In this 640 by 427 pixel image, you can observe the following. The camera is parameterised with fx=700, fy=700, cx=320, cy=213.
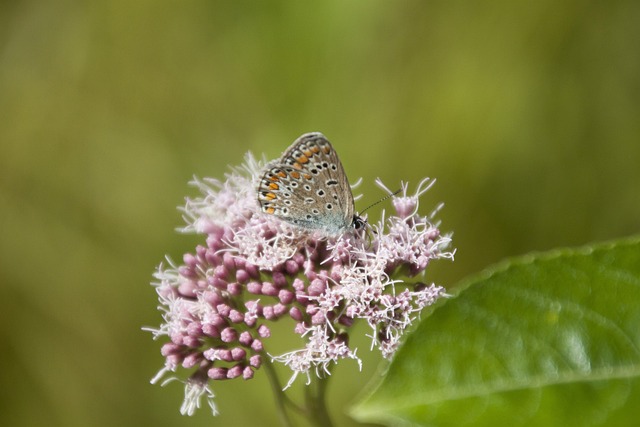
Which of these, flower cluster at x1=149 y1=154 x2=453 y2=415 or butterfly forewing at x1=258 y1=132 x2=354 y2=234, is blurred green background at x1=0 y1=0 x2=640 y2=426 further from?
butterfly forewing at x1=258 y1=132 x2=354 y2=234

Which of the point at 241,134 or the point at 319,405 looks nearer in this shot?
the point at 319,405

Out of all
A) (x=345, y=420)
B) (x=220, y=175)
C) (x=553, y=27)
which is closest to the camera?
(x=345, y=420)

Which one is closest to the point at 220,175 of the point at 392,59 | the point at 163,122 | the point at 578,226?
the point at 163,122

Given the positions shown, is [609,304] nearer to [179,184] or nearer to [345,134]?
[345,134]

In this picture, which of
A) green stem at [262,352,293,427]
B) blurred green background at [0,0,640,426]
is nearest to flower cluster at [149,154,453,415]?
green stem at [262,352,293,427]

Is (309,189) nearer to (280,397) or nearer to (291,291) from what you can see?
(291,291)

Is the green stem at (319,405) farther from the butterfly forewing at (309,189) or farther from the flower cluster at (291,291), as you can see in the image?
the butterfly forewing at (309,189)

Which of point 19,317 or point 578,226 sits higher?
point 578,226

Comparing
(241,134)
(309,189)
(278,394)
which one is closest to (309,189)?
(309,189)
